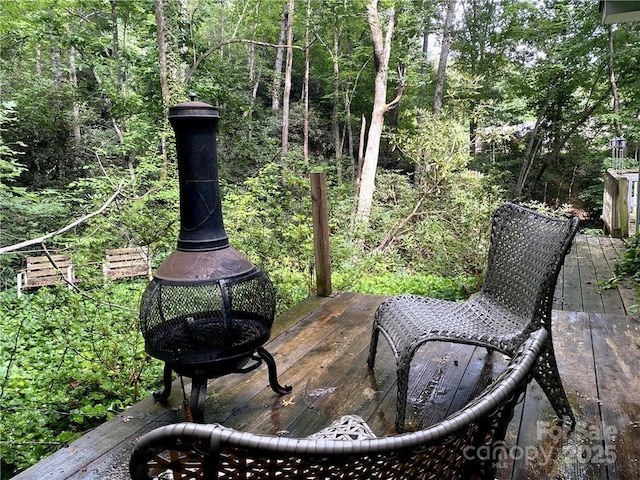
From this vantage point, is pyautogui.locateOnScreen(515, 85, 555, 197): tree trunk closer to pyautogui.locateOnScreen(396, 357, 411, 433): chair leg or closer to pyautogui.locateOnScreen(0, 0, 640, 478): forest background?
pyautogui.locateOnScreen(0, 0, 640, 478): forest background

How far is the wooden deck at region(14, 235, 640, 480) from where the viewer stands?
167 cm

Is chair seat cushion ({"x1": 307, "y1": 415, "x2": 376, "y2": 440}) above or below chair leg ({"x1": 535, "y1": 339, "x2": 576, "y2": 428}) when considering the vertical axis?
above

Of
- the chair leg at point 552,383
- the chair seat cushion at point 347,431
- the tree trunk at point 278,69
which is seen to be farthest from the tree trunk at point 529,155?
the chair seat cushion at point 347,431

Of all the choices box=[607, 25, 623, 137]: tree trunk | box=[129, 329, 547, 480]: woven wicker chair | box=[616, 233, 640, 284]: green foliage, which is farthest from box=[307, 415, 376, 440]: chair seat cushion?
box=[607, 25, 623, 137]: tree trunk

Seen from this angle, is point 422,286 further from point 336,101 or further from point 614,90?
point 336,101

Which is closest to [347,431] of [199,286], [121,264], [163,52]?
[199,286]

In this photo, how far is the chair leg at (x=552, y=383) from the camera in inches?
71.6

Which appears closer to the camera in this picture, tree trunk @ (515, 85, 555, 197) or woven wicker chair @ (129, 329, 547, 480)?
woven wicker chair @ (129, 329, 547, 480)

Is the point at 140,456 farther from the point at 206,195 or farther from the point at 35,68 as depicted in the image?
the point at 35,68

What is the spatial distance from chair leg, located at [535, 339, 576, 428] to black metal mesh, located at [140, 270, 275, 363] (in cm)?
117

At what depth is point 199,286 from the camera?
179 cm

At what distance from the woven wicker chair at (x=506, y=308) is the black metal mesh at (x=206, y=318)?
0.64 m

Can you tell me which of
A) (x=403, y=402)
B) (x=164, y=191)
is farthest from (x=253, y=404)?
(x=164, y=191)

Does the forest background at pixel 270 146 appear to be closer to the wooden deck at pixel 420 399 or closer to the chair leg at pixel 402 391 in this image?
the wooden deck at pixel 420 399
